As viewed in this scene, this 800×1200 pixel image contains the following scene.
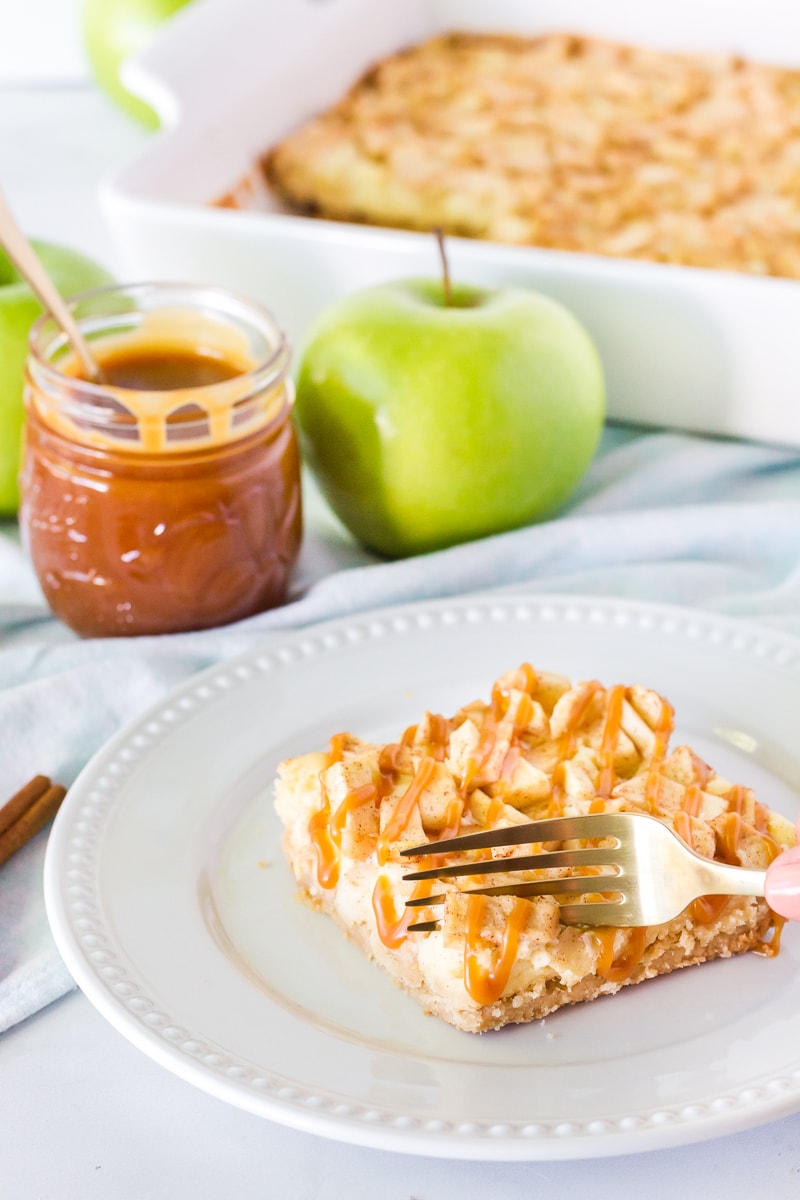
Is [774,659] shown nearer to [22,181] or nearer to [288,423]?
[288,423]

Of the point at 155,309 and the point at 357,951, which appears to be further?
the point at 155,309

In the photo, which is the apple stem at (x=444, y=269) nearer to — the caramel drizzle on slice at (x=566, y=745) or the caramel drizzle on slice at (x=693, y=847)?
the caramel drizzle on slice at (x=566, y=745)

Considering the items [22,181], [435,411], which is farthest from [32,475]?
[22,181]

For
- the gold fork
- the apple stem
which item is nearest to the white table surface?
the gold fork

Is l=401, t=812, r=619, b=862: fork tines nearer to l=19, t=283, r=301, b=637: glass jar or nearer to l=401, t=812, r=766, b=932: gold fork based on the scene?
l=401, t=812, r=766, b=932: gold fork

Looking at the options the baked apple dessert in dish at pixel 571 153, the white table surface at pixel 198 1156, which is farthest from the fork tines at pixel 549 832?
the baked apple dessert in dish at pixel 571 153

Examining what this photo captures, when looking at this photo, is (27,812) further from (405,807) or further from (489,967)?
(489,967)

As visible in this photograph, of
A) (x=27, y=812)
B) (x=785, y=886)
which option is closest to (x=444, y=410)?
(x=27, y=812)
